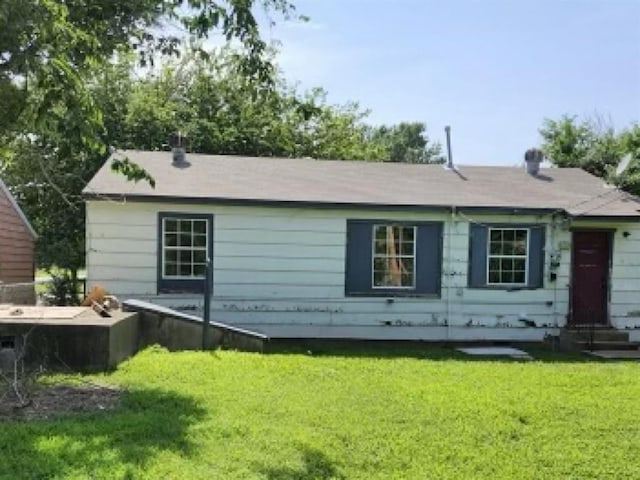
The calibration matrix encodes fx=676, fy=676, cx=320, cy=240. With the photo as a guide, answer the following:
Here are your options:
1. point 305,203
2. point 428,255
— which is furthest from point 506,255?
point 305,203

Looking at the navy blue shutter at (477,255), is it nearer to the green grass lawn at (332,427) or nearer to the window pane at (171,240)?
the green grass lawn at (332,427)

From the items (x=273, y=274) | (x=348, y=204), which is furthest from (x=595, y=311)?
(x=273, y=274)

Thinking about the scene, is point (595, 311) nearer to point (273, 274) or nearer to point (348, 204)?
point (348, 204)

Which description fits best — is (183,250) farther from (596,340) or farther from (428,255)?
(596,340)

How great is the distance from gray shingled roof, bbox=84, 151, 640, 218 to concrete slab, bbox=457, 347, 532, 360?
2.61 meters

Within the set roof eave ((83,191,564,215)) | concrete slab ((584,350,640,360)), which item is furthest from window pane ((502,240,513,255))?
concrete slab ((584,350,640,360))

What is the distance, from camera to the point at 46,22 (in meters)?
5.15

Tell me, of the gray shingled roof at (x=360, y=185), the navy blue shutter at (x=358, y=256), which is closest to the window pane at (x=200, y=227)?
the gray shingled roof at (x=360, y=185)

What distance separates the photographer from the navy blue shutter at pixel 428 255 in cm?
1259

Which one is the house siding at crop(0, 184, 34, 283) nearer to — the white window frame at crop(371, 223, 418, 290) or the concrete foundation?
the concrete foundation

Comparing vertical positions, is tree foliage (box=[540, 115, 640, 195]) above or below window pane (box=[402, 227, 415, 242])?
above

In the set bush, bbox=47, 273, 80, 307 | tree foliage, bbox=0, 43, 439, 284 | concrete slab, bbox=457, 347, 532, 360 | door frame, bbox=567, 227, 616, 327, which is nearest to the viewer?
concrete slab, bbox=457, 347, 532, 360

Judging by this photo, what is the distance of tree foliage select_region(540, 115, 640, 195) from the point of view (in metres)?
19.7

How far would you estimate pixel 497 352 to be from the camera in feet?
38.0
